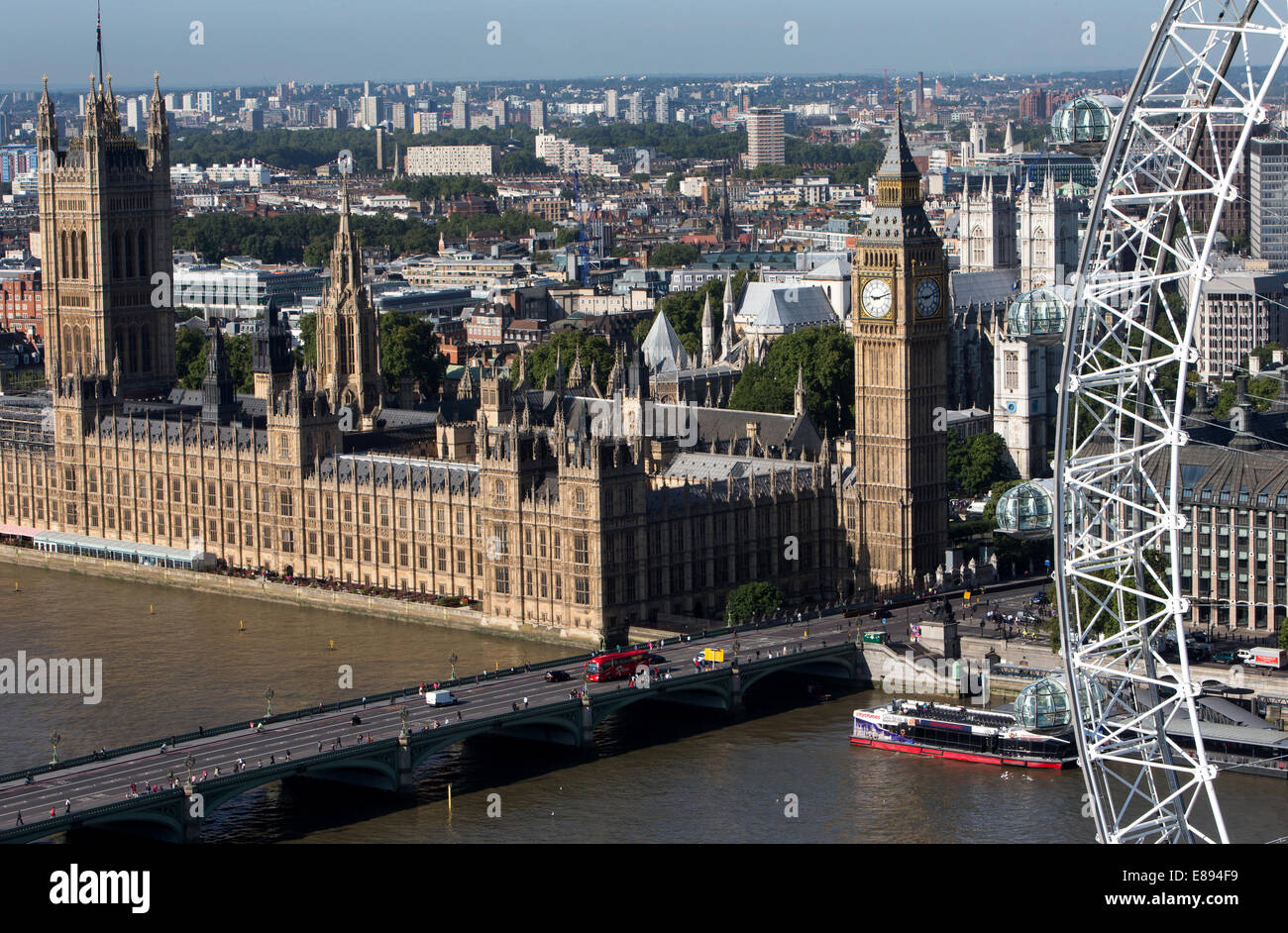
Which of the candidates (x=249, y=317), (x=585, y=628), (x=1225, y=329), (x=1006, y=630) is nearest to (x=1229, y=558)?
(x=1006, y=630)

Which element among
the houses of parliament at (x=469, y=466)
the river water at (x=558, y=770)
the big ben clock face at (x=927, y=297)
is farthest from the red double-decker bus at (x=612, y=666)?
the big ben clock face at (x=927, y=297)

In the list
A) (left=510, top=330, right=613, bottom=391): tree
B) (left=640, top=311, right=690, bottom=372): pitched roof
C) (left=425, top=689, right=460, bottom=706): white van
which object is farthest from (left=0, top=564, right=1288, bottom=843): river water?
(left=510, top=330, right=613, bottom=391): tree

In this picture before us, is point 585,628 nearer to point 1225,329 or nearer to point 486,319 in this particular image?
point 1225,329

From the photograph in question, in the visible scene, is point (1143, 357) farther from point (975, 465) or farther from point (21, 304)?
point (21, 304)

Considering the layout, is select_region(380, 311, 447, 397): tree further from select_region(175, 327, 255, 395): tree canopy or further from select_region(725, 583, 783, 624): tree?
select_region(725, 583, 783, 624): tree

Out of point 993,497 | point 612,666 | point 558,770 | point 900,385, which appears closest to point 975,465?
point 993,497

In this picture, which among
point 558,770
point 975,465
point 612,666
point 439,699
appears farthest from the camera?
point 975,465

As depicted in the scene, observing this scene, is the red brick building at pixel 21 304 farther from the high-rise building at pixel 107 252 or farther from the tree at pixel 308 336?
the high-rise building at pixel 107 252
